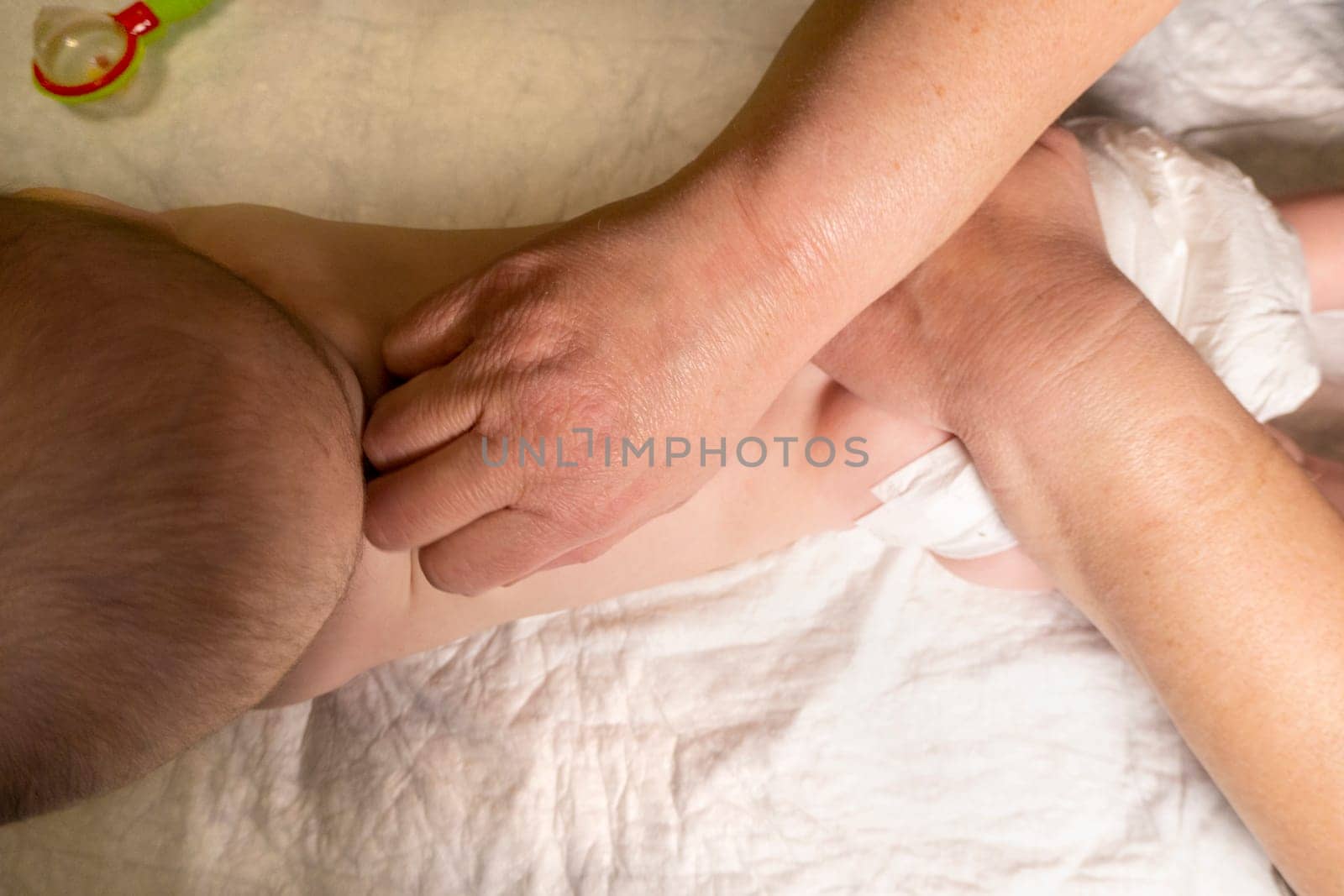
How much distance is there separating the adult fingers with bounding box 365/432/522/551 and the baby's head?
0.05 m

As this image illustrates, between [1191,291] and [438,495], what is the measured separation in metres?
0.72

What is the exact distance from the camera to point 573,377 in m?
0.62

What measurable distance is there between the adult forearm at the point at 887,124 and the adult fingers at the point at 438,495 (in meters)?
0.24

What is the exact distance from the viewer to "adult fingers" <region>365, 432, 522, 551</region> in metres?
0.63

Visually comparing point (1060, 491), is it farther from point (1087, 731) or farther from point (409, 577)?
point (409, 577)

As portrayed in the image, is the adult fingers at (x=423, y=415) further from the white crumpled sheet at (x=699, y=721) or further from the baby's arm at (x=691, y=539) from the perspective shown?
the white crumpled sheet at (x=699, y=721)

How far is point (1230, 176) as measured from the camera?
92 cm

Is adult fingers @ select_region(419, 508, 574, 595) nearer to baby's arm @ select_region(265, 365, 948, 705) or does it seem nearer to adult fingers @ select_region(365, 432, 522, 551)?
adult fingers @ select_region(365, 432, 522, 551)

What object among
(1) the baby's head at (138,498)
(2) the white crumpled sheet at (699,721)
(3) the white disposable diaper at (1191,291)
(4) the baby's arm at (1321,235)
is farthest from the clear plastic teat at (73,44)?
(4) the baby's arm at (1321,235)

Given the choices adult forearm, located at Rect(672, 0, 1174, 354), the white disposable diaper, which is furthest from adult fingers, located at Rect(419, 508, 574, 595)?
the white disposable diaper

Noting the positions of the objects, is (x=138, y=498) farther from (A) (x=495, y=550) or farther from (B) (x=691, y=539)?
→ (B) (x=691, y=539)

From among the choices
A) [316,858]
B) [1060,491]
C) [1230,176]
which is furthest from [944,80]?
[316,858]

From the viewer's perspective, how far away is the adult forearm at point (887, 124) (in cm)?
64

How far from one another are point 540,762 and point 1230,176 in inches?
36.0
